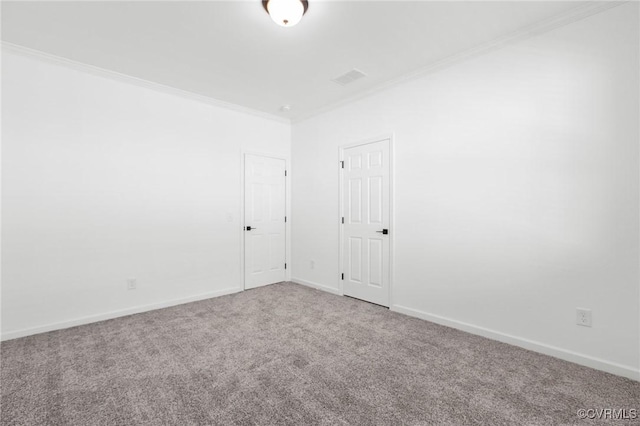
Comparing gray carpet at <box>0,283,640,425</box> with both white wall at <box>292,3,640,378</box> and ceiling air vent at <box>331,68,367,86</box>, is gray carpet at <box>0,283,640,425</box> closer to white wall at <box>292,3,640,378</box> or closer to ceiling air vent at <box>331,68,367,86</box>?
white wall at <box>292,3,640,378</box>

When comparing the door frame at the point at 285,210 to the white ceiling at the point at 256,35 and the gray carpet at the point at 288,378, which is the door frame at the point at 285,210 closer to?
the white ceiling at the point at 256,35

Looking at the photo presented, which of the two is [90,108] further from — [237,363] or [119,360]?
[237,363]

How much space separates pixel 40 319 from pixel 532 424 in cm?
425

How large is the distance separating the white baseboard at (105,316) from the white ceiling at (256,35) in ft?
9.04

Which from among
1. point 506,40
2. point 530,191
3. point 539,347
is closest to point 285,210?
point 530,191

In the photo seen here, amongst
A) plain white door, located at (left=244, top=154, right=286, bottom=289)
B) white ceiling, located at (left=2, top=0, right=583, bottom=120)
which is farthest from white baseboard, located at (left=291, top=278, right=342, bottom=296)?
white ceiling, located at (left=2, top=0, right=583, bottom=120)

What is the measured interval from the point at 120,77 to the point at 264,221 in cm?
262

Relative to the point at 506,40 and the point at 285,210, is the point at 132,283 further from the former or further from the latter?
the point at 506,40

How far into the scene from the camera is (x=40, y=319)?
2.94 meters

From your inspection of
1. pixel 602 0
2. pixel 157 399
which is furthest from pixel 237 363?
pixel 602 0

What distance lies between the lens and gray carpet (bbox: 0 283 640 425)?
5.74ft

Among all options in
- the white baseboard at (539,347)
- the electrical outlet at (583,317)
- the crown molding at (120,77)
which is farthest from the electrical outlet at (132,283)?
the electrical outlet at (583,317)

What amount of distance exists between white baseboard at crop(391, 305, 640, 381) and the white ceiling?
2.77m

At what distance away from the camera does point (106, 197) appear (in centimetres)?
332
